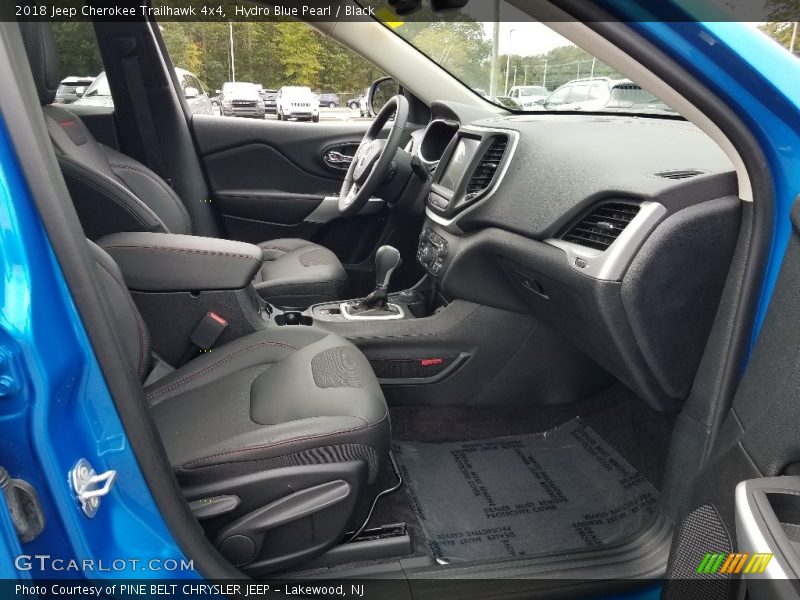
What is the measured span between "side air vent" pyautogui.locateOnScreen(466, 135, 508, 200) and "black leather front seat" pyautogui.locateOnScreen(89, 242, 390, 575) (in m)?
0.72

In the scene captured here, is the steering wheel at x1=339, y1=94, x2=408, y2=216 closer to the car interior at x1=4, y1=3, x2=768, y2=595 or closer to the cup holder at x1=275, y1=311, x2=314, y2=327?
the car interior at x1=4, y1=3, x2=768, y2=595

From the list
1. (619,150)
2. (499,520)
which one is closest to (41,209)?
(619,150)

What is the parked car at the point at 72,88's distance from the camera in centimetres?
199

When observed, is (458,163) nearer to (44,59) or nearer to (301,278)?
(301,278)

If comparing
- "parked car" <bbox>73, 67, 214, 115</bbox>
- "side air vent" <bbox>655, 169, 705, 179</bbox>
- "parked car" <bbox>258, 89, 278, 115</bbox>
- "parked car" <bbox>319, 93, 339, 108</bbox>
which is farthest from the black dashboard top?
"parked car" <bbox>73, 67, 214, 115</bbox>

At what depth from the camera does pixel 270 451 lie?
113cm

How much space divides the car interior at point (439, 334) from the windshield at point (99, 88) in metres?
0.05

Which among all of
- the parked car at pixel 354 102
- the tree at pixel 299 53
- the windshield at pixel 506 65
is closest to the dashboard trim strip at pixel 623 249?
the windshield at pixel 506 65

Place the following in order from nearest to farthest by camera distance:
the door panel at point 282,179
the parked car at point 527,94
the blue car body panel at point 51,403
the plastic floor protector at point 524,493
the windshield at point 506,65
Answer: the blue car body panel at point 51,403, the plastic floor protector at point 524,493, the windshield at point 506,65, the parked car at point 527,94, the door panel at point 282,179

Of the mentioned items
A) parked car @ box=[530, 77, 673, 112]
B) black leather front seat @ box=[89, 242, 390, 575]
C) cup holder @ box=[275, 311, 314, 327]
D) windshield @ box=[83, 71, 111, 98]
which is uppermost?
parked car @ box=[530, 77, 673, 112]

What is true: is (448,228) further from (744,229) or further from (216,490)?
(216,490)

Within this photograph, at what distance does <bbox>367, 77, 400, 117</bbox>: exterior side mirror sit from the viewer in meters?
2.54

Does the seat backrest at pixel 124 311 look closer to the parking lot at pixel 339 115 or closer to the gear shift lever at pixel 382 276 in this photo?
the gear shift lever at pixel 382 276

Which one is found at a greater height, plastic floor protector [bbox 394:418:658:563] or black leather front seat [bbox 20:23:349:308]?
black leather front seat [bbox 20:23:349:308]
